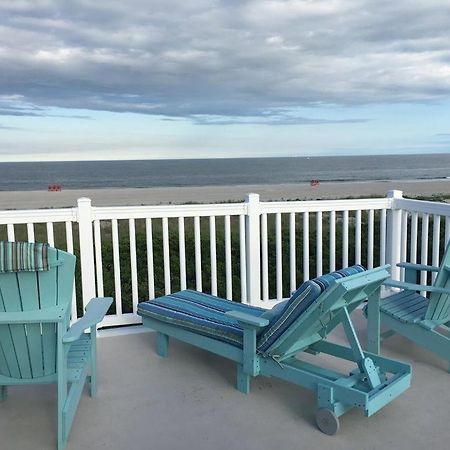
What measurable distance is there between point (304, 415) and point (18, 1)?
316 inches

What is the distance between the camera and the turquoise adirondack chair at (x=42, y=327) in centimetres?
246

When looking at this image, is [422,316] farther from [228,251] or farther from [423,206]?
[228,251]

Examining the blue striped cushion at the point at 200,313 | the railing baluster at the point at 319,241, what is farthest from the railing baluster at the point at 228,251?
the railing baluster at the point at 319,241

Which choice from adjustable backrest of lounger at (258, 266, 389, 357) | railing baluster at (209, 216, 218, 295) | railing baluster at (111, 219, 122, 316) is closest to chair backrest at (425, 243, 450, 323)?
adjustable backrest of lounger at (258, 266, 389, 357)

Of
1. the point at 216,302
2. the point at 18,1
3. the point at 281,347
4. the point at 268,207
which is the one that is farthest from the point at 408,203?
the point at 18,1

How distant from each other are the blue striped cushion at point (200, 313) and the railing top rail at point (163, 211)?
715 mm

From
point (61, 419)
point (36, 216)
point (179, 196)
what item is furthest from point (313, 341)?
point (179, 196)

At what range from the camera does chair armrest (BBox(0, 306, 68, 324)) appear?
8.01 ft

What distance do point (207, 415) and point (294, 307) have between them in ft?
2.54

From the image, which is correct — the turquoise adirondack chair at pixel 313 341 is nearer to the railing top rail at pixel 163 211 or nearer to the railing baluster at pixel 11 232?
the railing top rail at pixel 163 211

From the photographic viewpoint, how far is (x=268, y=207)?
176 inches

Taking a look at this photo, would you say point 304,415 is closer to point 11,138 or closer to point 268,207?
point 268,207

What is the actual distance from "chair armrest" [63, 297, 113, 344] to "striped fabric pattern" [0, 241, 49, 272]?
0.33 meters

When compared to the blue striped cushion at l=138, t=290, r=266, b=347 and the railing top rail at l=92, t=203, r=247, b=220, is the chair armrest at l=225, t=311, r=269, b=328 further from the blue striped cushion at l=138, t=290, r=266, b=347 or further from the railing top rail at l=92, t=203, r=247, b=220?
the railing top rail at l=92, t=203, r=247, b=220
